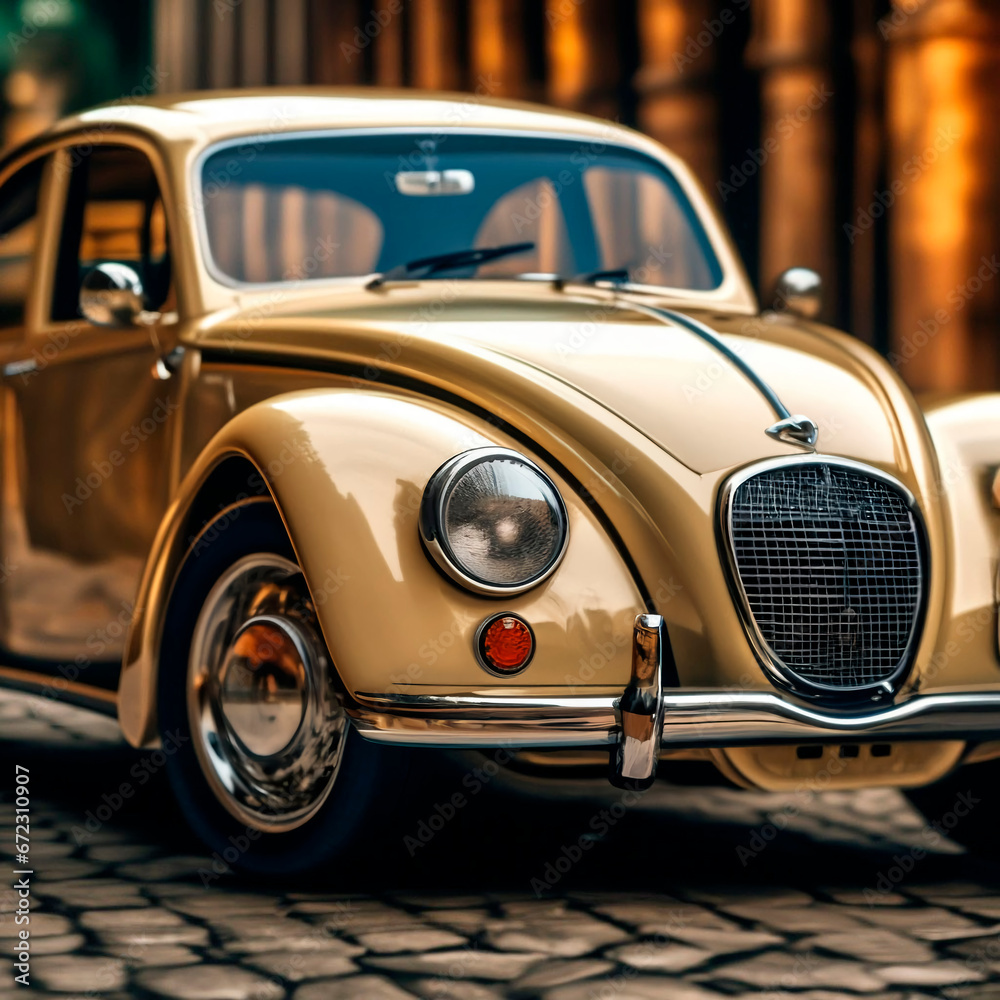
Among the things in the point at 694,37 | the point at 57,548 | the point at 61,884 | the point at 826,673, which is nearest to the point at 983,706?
the point at 826,673

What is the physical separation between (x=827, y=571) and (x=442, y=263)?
5.34ft

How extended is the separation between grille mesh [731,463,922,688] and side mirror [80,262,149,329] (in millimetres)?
1774

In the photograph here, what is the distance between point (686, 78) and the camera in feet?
44.0

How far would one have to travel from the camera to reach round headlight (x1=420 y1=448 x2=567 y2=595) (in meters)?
3.72

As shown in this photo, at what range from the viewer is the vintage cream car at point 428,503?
3734mm

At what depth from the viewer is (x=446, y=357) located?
412 cm

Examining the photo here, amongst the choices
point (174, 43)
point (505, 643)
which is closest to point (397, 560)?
point (505, 643)

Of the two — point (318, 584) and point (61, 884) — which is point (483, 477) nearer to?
point (318, 584)

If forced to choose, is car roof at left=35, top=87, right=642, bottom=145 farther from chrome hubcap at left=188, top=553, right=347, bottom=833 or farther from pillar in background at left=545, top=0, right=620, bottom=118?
pillar in background at left=545, top=0, right=620, bottom=118

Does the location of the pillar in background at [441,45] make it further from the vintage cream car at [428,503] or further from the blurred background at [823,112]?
the vintage cream car at [428,503]

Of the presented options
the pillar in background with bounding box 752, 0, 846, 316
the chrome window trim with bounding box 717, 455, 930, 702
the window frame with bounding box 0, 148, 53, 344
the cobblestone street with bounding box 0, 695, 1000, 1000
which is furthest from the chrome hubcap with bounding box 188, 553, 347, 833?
the pillar in background with bounding box 752, 0, 846, 316

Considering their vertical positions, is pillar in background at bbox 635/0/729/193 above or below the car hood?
above

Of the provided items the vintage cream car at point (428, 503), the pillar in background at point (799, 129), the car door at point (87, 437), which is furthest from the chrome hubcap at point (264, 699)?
the pillar in background at point (799, 129)

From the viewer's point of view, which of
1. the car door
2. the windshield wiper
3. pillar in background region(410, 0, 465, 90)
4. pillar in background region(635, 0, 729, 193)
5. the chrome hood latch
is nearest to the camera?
the chrome hood latch
